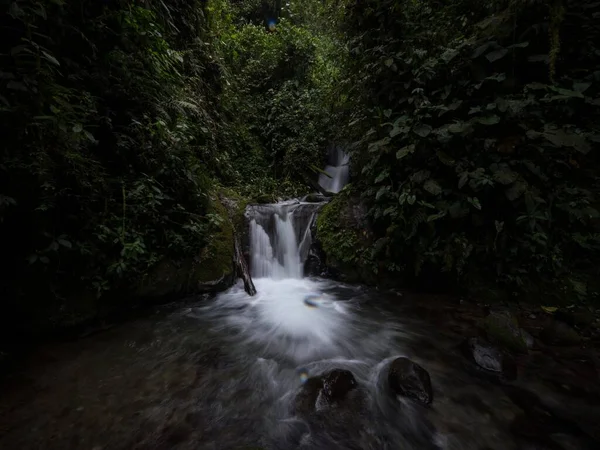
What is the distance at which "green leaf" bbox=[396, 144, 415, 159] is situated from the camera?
4671mm

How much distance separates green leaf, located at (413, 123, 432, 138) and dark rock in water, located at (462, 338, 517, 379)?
10.6ft

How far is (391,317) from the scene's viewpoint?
4.48m

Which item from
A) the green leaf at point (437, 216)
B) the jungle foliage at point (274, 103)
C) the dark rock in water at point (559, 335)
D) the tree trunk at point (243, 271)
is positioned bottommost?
the dark rock in water at point (559, 335)

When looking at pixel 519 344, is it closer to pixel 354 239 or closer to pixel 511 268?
pixel 511 268

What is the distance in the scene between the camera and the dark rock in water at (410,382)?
2.65m

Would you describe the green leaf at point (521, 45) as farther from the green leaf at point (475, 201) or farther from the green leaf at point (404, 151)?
the green leaf at point (475, 201)

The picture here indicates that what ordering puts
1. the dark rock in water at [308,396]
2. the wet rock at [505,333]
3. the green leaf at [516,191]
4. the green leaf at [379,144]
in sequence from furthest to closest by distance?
1. the green leaf at [379,144]
2. the green leaf at [516,191]
3. the wet rock at [505,333]
4. the dark rock in water at [308,396]

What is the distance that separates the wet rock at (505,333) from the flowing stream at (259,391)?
15.2 inches

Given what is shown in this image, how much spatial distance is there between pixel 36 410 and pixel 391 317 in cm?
434

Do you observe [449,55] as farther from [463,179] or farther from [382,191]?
[382,191]

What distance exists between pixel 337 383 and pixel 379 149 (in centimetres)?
410

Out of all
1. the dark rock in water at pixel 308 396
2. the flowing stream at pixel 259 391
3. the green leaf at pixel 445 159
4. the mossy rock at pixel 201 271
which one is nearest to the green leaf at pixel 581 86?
the green leaf at pixel 445 159

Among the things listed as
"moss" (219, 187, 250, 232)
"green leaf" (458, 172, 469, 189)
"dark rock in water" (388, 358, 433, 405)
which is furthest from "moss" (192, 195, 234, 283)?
"green leaf" (458, 172, 469, 189)

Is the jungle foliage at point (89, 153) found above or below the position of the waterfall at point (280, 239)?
above
